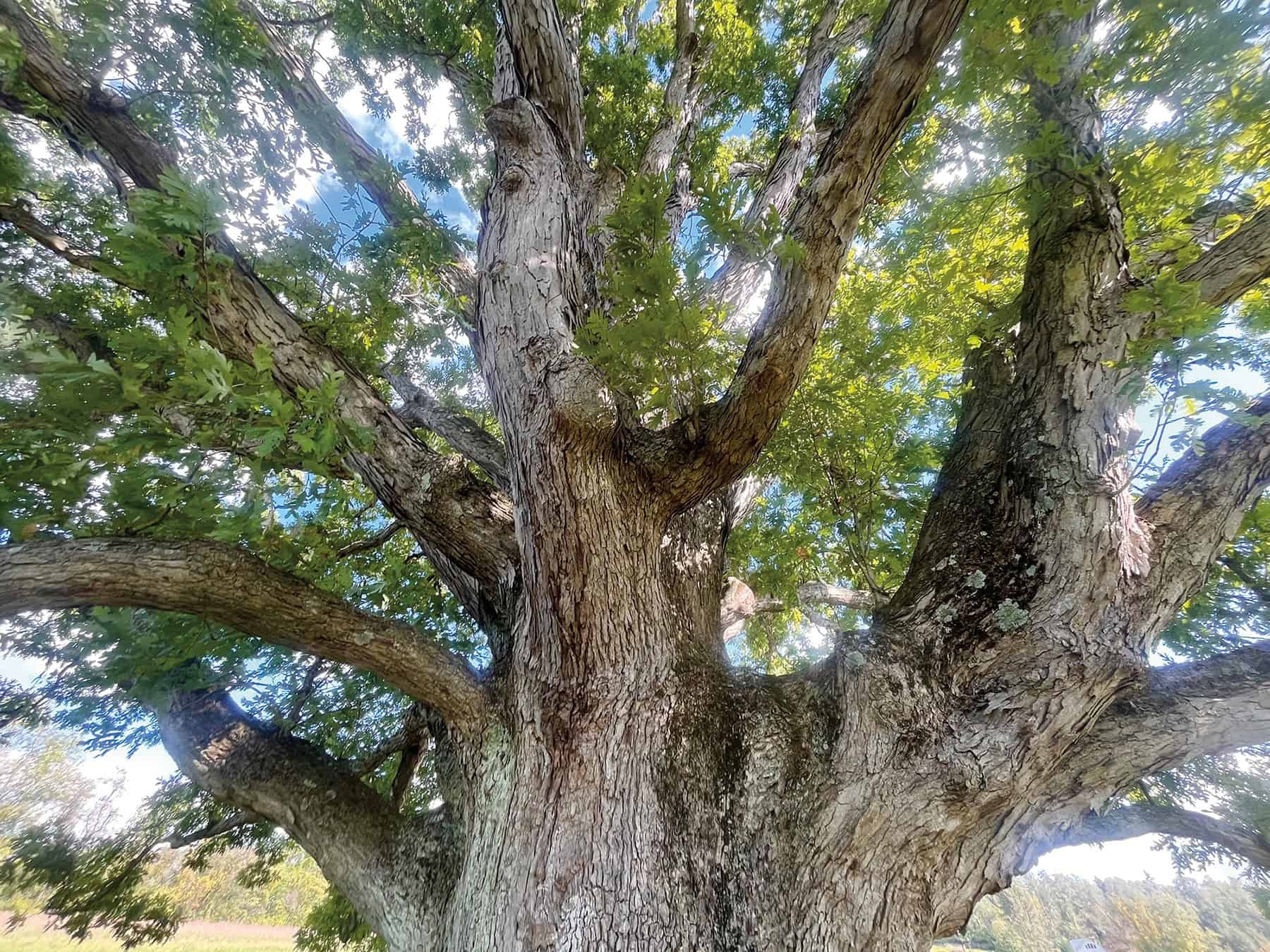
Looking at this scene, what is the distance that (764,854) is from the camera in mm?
1960

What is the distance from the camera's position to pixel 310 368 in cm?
241

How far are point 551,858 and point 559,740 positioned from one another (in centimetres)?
38

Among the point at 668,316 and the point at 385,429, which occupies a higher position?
the point at 385,429

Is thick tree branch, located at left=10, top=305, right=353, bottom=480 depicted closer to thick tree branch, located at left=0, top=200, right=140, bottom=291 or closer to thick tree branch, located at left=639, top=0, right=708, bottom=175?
thick tree branch, located at left=0, top=200, right=140, bottom=291

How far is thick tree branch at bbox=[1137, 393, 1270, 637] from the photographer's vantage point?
1921mm

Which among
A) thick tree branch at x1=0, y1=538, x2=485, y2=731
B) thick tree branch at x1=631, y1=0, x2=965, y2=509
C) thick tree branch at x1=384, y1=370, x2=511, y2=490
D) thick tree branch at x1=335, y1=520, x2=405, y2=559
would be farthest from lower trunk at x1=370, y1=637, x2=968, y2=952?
thick tree branch at x1=335, y1=520, x2=405, y2=559

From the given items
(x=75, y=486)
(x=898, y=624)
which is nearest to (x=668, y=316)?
(x=898, y=624)

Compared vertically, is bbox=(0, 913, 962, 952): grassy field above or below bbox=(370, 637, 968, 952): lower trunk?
below

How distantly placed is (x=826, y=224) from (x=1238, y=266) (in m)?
1.57

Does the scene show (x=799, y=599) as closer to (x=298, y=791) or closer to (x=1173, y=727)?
(x=1173, y=727)

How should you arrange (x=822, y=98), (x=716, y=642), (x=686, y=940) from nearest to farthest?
(x=686, y=940) < (x=716, y=642) < (x=822, y=98)

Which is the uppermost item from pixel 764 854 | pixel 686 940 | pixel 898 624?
pixel 898 624

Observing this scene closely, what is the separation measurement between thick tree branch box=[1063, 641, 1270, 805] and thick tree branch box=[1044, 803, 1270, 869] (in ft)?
2.87

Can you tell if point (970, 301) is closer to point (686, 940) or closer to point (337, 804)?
point (686, 940)
